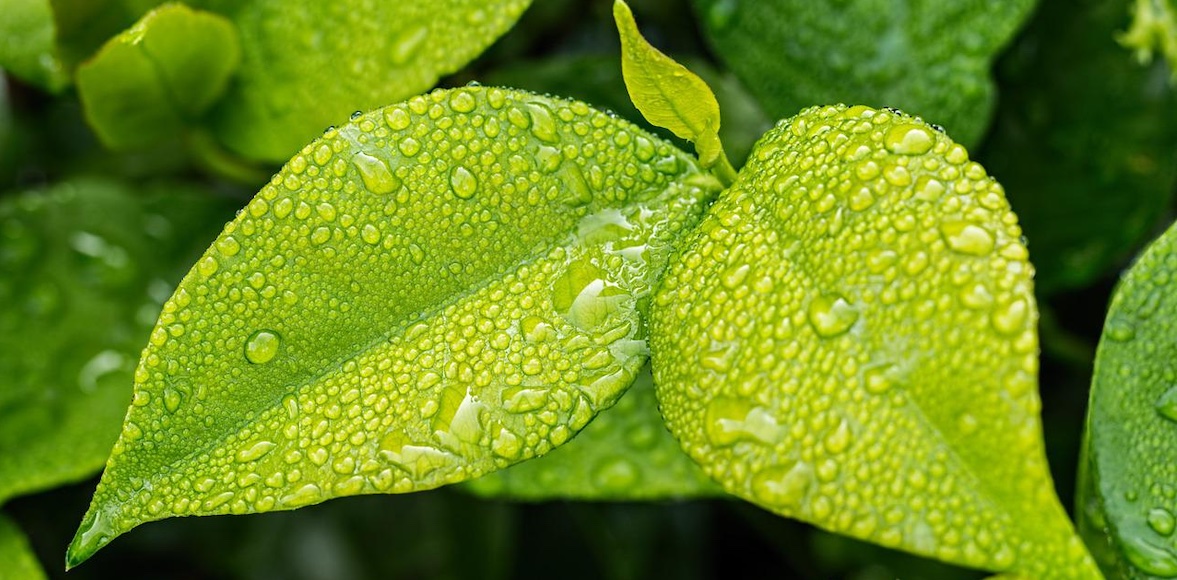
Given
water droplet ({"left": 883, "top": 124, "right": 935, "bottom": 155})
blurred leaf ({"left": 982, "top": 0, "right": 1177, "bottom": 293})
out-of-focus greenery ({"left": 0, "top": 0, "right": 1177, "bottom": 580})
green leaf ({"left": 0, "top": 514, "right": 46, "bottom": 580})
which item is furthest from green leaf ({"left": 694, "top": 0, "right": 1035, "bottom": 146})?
green leaf ({"left": 0, "top": 514, "right": 46, "bottom": 580})

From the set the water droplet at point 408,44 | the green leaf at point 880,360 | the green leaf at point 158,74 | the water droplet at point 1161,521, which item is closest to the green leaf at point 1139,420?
the water droplet at point 1161,521

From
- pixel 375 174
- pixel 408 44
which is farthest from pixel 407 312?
pixel 408 44

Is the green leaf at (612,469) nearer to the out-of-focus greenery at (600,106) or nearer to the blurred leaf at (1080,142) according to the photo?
the out-of-focus greenery at (600,106)

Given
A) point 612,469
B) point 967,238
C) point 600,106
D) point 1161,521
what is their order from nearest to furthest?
point 967,238
point 1161,521
point 612,469
point 600,106

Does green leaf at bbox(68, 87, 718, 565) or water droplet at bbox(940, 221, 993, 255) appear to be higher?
water droplet at bbox(940, 221, 993, 255)

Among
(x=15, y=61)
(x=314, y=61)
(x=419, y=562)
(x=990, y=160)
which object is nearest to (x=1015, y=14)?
(x=990, y=160)

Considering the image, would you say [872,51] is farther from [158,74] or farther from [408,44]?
[158,74]

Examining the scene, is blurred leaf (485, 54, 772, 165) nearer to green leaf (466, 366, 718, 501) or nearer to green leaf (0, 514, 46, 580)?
green leaf (466, 366, 718, 501)
